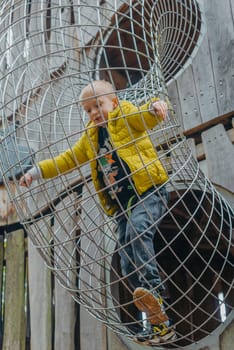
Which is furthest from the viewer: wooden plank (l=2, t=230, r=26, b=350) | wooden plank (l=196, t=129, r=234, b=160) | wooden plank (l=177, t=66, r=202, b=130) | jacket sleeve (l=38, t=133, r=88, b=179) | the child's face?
wooden plank (l=2, t=230, r=26, b=350)

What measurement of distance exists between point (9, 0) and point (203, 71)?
138 centimetres

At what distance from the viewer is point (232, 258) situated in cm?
625

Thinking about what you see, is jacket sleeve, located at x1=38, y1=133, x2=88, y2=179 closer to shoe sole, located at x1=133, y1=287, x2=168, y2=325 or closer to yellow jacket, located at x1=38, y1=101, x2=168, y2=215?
yellow jacket, located at x1=38, y1=101, x2=168, y2=215

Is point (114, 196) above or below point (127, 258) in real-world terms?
above

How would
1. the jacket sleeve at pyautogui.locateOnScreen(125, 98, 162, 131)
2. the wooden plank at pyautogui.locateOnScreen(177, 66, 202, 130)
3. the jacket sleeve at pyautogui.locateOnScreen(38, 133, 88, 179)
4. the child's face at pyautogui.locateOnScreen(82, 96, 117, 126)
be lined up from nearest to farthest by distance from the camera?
the jacket sleeve at pyautogui.locateOnScreen(125, 98, 162, 131)
the child's face at pyautogui.locateOnScreen(82, 96, 117, 126)
the jacket sleeve at pyautogui.locateOnScreen(38, 133, 88, 179)
the wooden plank at pyautogui.locateOnScreen(177, 66, 202, 130)

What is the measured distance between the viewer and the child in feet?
11.0

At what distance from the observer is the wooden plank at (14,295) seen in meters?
5.21

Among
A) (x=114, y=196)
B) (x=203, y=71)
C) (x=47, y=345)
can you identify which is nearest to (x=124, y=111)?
(x=114, y=196)

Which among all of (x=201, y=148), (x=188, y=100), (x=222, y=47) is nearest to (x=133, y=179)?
(x=201, y=148)

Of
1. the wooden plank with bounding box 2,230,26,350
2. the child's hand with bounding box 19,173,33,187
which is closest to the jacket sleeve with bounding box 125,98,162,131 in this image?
the child's hand with bounding box 19,173,33,187

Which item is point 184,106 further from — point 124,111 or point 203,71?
point 124,111

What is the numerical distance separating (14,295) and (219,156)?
2.04m

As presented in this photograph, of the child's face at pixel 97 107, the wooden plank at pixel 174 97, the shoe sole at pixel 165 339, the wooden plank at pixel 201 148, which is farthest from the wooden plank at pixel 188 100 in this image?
the shoe sole at pixel 165 339

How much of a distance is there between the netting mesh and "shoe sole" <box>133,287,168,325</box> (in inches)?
3.3
